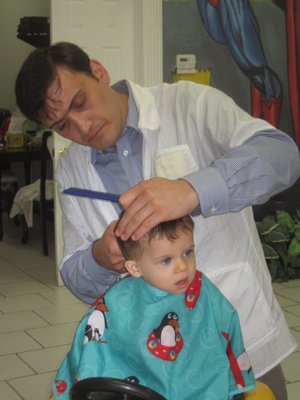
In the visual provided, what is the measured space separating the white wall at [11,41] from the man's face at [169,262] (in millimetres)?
7152

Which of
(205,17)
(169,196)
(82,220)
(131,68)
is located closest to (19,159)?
(131,68)

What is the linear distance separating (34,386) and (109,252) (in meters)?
2.15

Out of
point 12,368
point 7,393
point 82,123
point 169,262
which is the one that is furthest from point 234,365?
point 12,368

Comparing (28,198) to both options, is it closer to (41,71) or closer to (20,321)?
(20,321)

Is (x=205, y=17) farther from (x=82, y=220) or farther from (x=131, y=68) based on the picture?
(x=82, y=220)

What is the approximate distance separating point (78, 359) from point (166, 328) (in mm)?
216

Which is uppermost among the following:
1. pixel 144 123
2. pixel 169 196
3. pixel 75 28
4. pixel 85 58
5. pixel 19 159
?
pixel 75 28

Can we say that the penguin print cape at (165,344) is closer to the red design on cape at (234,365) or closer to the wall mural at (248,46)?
the red design on cape at (234,365)

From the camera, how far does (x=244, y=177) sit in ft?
4.68

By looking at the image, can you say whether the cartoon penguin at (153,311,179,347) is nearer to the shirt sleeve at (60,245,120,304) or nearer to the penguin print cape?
the penguin print cape

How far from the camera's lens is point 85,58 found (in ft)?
5.69

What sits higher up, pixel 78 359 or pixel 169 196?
pixel 169 196

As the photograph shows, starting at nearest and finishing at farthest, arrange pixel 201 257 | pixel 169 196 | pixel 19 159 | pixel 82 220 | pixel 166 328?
1. pixel 169 196
2. pixel 166 328
3. pixel 201 257
4. pixel 82 220
5. pixel 19 159

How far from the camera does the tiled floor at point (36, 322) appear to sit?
3568mm
